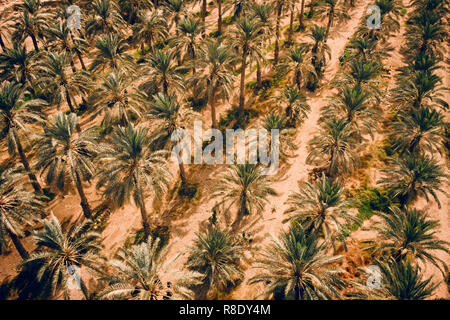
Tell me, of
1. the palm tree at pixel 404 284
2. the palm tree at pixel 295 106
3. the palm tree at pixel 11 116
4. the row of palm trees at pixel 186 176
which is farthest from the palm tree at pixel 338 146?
the palm tree at pixel 11 116

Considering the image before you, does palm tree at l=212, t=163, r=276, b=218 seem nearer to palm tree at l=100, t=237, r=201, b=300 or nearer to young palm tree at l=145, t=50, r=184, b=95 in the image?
palm tree at l=100, t=237, r=201, b=300

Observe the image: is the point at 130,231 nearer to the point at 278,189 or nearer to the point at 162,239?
the point at 162,239

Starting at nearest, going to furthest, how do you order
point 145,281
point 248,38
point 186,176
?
point 145,281
point 186,176
point 248,38

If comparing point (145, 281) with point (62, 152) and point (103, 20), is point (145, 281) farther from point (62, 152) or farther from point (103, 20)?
point (103, 20)

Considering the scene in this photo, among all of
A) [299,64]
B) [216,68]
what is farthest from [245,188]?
[299,64]

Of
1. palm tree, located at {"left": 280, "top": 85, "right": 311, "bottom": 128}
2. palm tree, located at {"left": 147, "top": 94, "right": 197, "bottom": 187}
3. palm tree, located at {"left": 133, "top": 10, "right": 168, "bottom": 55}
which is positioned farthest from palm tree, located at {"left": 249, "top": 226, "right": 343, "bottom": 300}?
palm tree, located at {"left": 133, "top": 10, "right": 168, "bottom": 55}
